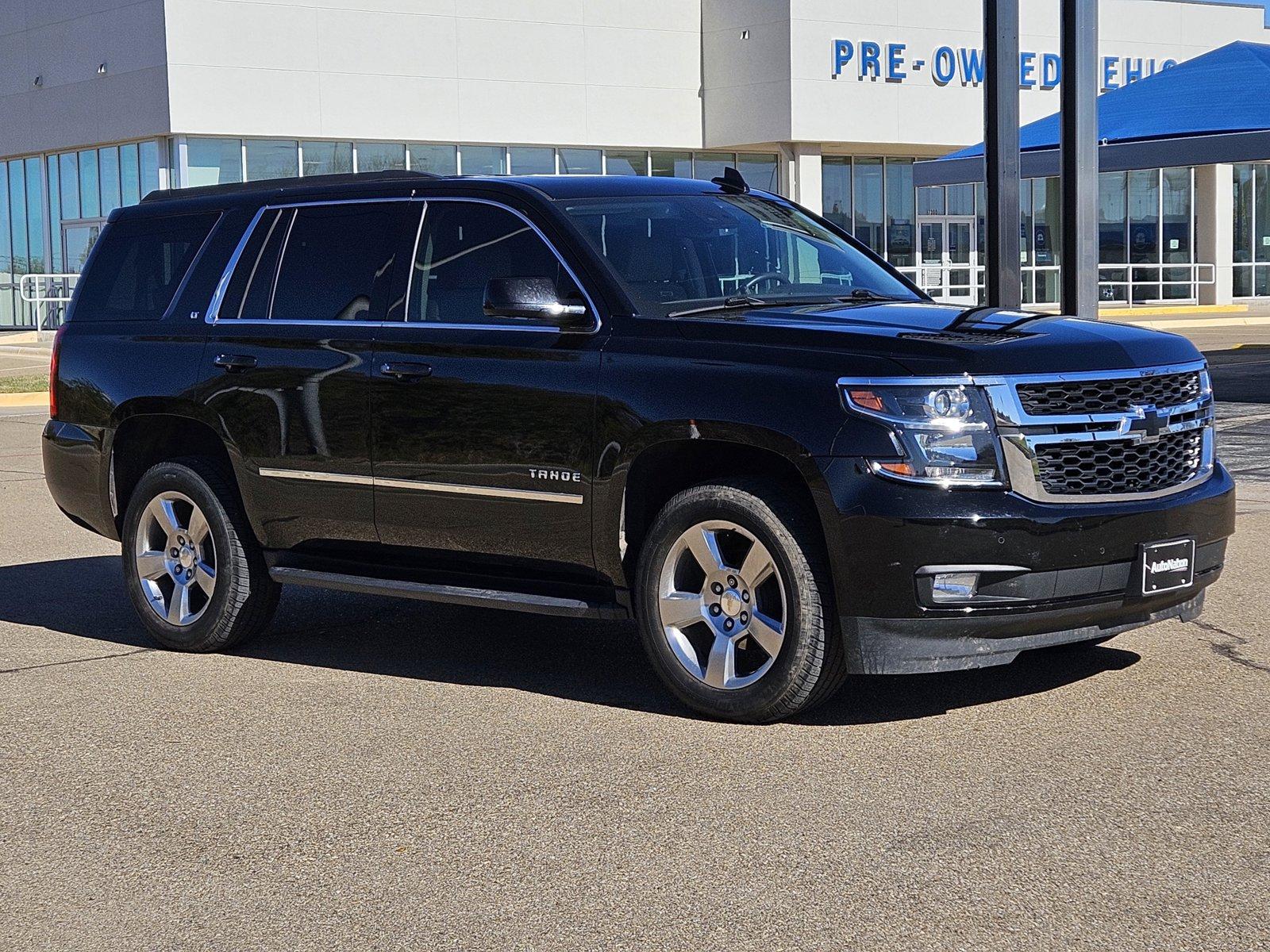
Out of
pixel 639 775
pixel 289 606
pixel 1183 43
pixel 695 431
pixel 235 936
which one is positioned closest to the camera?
pixel 235 936

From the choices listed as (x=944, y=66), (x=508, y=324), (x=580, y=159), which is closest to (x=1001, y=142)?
(x=508, y=324)

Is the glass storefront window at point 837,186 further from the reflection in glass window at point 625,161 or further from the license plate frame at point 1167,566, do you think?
the license plate frame at point 1167,566

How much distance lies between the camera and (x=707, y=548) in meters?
6.04

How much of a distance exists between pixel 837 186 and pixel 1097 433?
3802 centimetres

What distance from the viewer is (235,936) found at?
414cm

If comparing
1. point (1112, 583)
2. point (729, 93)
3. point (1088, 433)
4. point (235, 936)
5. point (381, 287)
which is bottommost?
point (235, 936)

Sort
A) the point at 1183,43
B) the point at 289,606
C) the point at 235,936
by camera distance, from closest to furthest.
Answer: the point at 235,936 → the point at 289,606 → the point at 1183,43

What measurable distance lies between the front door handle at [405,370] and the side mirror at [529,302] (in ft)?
1.63

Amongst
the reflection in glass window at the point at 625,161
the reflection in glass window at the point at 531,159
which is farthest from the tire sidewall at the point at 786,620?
the reflection in glass window at the point at 625,161

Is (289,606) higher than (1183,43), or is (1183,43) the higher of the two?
(1183,43)

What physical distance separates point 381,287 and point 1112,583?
124 inches

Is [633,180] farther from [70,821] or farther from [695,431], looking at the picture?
[70,821]

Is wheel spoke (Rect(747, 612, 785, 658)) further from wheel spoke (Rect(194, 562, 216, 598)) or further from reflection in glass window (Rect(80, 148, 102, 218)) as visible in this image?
reflection in glass window (Rect(80, 148, 102, 218))

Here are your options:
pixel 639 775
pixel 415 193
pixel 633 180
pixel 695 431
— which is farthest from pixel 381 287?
pixel 639 775
